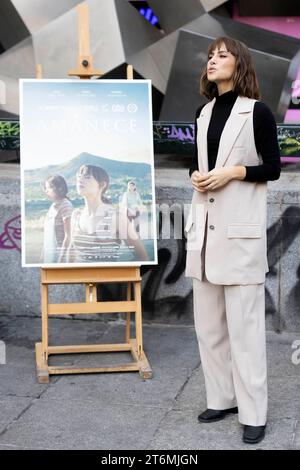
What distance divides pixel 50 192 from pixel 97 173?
312mm

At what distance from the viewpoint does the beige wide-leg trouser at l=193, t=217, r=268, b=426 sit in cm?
411

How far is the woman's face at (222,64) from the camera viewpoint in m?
4.08

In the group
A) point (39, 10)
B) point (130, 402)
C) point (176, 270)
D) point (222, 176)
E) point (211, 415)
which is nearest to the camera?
point (222, 176)

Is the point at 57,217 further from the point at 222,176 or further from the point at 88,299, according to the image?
the point at 222,176

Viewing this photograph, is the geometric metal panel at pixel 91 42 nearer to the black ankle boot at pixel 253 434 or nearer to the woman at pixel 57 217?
the woman at pixel 57 217

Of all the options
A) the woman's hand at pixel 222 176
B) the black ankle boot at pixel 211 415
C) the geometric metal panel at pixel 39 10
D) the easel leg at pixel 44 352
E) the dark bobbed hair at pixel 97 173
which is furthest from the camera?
the geometric metal panel at pixel 39 10

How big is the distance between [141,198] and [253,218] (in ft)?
4.01

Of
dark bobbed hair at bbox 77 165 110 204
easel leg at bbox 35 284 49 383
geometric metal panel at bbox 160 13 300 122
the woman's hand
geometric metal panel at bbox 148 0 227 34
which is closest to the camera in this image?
the woman's hand

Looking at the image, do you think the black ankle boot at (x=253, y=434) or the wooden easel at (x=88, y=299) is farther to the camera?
the wooden easel at (x=88, y=299)

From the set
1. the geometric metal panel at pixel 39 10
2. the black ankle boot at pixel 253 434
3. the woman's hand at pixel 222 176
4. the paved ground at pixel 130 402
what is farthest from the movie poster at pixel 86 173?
the geometric metal panel at pixel 39 10

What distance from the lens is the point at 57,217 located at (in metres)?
5.09

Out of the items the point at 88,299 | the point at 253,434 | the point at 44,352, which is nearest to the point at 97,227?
the point at 88,299

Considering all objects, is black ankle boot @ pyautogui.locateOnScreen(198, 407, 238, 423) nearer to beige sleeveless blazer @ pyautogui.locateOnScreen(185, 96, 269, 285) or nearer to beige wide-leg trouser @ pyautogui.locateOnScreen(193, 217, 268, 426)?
beige wide-leg trouser @ pyautogui.locateOnScreen(193, 217, 268, 426)

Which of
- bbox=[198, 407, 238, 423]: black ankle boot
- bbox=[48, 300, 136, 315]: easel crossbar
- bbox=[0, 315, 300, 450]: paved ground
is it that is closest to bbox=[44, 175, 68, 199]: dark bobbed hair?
bbox=[48, 300, 136, 315]: easel crossbar
